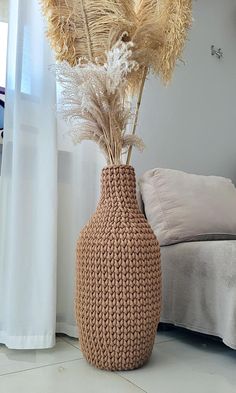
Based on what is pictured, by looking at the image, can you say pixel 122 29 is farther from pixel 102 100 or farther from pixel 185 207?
pixel 185 207

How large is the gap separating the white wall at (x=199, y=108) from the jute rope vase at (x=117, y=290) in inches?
29.4

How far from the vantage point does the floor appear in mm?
994

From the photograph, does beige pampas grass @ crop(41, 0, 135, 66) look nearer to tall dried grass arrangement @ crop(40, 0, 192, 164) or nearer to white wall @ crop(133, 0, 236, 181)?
tall dried grass arrangement @ crop(40, 0, 192, 164)

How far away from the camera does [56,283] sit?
1380mm

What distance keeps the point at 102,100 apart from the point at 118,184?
27 centimetres

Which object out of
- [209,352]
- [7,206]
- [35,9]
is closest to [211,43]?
[35,9]

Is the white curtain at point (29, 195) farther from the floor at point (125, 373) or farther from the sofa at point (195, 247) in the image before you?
the sofa at point (195, 247)

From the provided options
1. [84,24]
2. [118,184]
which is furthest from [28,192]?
[84,24]

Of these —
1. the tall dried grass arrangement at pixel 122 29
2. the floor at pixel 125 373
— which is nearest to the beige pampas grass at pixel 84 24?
the tall dried grass arrangement at pixel 122 29

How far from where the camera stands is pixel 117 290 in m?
1.08

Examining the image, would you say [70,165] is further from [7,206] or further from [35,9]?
[35,9]

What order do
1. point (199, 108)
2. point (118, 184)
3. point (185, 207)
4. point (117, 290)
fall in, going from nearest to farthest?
point (117, 290)
point (118, 184)
point (185, 207)
point (199, 108)

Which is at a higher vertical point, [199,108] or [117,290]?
[199,108]

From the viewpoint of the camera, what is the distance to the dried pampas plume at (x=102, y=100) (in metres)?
1.14
